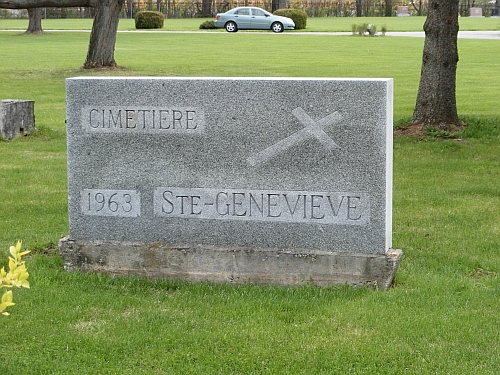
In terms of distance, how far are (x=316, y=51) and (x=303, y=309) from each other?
24.8m

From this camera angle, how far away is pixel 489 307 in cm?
493

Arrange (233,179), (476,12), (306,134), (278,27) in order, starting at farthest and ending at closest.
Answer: (476,12) → (278,27) → (233,179) → (306,134)

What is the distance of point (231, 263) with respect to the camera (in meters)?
5.43

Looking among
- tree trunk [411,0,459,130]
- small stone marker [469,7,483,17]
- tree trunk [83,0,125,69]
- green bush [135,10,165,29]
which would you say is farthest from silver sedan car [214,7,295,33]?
tree trunk [411,0,459,130]

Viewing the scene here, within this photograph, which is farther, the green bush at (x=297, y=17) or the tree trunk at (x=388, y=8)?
the tree trunk at (x=388, y=8)

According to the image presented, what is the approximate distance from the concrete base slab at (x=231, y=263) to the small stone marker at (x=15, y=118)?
244 inches

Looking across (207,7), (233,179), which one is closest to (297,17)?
(207,7)

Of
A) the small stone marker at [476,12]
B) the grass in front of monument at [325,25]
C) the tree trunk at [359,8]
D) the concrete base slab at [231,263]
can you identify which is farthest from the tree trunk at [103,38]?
the small stone marker at [476,12]

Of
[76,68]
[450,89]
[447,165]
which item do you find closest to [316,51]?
[76,68]

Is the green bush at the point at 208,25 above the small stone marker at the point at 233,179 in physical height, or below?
above

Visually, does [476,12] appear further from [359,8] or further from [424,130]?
[424,130]

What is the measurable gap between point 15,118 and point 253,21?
35550 millimetres

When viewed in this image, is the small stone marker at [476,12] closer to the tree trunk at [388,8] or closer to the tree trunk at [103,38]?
the tree trunk at [388,8]

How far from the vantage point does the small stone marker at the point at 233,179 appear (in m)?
5.17
